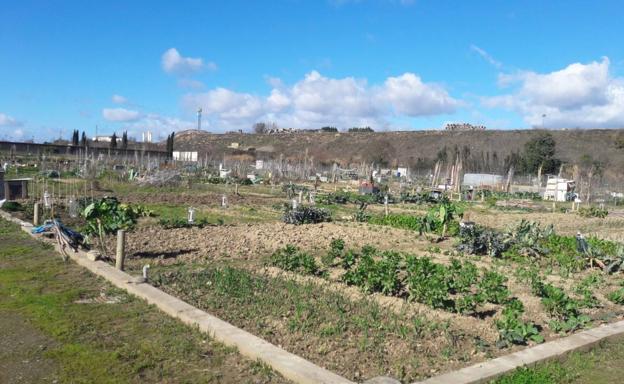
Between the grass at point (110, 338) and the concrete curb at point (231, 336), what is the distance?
0.33ft

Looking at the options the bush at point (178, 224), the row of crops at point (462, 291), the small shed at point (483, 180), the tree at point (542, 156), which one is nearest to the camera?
the row of crops at point (462, 291)

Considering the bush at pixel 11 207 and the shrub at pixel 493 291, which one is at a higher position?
the shrub at pixel 493 291

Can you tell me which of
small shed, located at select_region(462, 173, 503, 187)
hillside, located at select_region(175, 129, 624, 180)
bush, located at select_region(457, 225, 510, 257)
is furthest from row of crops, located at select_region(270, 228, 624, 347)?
hillside, located at select_region(175, 129, 624, 180)

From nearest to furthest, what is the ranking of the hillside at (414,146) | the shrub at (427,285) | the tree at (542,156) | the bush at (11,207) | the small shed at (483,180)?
the shrub at (427,285)
the bush at (11,207)
the small shed at (483,180)
the tree at (542,156)
the hillside at (414,146)

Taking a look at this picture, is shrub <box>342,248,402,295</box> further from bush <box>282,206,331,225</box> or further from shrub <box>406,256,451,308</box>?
bush <box>282,206,331,225</box>

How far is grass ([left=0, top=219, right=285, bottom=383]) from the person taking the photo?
5.14 m

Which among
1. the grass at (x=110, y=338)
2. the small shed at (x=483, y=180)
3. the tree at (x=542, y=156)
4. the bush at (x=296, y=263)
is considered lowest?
the grass at (x=110, y=338)

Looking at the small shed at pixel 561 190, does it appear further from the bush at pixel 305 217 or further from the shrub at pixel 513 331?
the shrub at pixel 513 331

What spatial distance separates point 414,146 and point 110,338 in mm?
94326

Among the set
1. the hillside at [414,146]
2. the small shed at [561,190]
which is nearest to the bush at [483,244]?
the small shed at [561,190]

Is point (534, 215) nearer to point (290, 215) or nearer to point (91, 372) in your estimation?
point (290, 215)

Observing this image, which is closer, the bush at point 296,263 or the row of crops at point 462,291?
the row of crops at point 462,291

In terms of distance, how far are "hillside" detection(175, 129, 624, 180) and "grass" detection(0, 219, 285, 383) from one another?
66.4 meters

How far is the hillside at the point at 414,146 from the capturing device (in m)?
77.9
